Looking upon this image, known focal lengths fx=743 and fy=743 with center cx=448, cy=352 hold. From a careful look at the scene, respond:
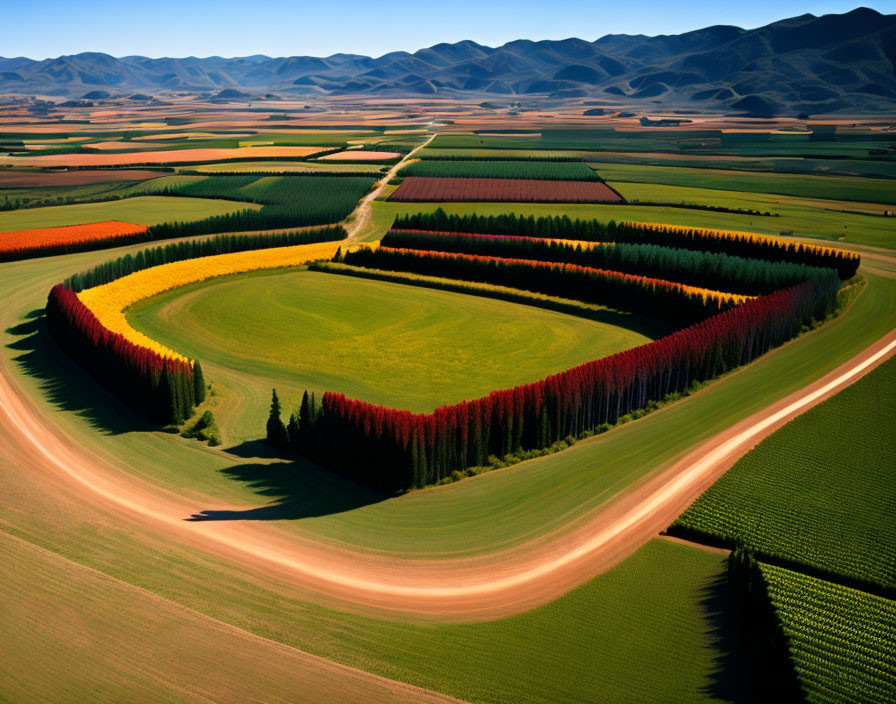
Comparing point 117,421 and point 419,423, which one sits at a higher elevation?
point 419,423

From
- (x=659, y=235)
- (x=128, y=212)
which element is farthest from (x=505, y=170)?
(x=128, y=212)

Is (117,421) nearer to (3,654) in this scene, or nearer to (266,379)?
(266,379)

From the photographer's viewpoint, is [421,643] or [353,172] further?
[353,172]

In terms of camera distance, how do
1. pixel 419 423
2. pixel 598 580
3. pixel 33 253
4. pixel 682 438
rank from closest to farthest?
pixel 598 580 < pixel 419 423 < pixel 682 438 < pixel 33 253

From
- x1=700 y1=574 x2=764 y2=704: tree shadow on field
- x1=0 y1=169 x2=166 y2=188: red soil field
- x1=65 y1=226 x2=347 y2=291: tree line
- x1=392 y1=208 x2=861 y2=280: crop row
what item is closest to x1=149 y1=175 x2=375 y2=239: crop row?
x1=65 y1=226 x2=347 y2=291: tree line

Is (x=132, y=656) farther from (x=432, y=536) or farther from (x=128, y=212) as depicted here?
(x=128, y=212)

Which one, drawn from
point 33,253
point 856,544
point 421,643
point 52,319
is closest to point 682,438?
point 856,544

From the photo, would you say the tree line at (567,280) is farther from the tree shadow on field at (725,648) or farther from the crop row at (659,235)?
the tree shadow on field at (725,648)
